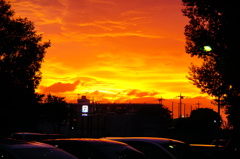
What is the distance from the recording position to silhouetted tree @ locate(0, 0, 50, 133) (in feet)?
155

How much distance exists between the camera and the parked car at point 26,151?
8.25m

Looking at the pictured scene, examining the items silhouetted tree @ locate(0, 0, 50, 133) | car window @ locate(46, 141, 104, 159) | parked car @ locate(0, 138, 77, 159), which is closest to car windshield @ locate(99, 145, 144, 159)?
car window @ locate(46, 141, 104, 159)

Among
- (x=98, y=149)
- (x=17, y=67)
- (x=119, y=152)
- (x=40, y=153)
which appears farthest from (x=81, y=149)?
(x=17, y=67)

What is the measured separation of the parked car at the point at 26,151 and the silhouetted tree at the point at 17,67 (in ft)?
123

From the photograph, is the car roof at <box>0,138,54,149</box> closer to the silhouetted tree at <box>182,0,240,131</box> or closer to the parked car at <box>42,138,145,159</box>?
the parked car at <box>42,138,145,159</box>

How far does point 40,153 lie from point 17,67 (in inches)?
1602

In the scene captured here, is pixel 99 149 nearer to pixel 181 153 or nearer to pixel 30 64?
pixel 181 153

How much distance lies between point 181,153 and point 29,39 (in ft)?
129

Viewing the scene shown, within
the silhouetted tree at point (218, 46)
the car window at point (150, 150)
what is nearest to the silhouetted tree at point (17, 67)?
the silhouetted tree at point (218, 46)

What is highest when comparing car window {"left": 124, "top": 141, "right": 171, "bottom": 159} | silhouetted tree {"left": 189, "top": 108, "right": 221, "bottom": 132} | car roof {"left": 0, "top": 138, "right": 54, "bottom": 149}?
silhouetted tree {"left": 189, "top": 108, "right": 221, "bottom": 132}

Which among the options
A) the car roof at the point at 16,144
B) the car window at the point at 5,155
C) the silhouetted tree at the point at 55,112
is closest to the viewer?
the car window at the point at 5,155

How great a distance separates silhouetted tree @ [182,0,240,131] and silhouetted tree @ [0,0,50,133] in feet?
64.2

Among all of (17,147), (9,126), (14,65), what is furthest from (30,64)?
(17,147)

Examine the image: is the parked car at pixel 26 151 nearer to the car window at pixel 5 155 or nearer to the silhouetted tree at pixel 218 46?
the car window at pixel 5 155
